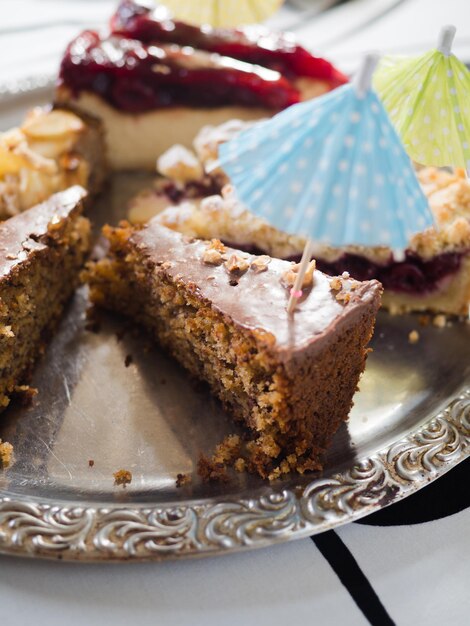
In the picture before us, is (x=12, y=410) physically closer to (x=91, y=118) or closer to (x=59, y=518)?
(x=59, y=518)

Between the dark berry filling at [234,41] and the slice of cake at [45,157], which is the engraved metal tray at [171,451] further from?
the dark berry filling at [234,41]

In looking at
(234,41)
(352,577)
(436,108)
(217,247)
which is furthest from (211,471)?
(234,41)

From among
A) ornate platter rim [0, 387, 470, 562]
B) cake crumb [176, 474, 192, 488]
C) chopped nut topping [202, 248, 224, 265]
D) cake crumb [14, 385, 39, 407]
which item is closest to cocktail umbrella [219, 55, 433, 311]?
chopped nut topping [202, 248, 224, 265]

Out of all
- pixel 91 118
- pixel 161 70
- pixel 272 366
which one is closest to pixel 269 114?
pixel 161 70

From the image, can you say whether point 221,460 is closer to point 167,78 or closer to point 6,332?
point 6,332

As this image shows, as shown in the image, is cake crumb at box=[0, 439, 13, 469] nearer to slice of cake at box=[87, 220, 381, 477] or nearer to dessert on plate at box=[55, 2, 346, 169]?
slice of cake at box=[87, 220, 381, 477]

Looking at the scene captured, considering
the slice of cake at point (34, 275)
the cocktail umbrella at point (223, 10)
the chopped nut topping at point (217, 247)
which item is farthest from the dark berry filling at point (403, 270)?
the cocktail umbrella at point (223, 10)
